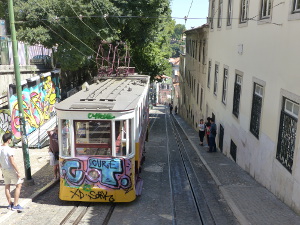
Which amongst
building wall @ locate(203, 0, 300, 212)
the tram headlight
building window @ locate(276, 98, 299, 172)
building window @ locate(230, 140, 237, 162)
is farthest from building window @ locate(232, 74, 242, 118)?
the tram headlight

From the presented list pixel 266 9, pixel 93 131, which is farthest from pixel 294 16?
pixel 93 131

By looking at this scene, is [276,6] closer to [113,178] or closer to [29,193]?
[113,178]

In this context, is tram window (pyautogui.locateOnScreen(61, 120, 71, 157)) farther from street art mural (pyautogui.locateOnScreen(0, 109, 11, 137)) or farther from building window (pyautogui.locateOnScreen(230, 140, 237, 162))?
building window (pyautogui.locateOnScreen(230, 140, 237, 162))

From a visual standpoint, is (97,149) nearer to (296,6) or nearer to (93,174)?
(93,174)

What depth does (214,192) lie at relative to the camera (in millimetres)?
8930

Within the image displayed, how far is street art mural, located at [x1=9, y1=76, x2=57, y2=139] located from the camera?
1255 cm

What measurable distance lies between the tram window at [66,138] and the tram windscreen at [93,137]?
19 cm

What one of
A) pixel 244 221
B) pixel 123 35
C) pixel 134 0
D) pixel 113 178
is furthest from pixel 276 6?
pixel 123 35

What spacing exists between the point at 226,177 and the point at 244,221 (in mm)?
Result: 3411

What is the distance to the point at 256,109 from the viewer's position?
412 inches

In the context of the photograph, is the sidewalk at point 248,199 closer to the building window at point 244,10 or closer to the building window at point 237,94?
the building window at point 237,94

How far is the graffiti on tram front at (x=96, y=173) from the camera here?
7293mm

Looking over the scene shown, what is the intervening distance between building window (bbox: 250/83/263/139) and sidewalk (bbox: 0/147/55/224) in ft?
21.2

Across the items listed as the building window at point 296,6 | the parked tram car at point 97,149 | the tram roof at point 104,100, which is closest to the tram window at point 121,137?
the parked tram car at point 97,149
